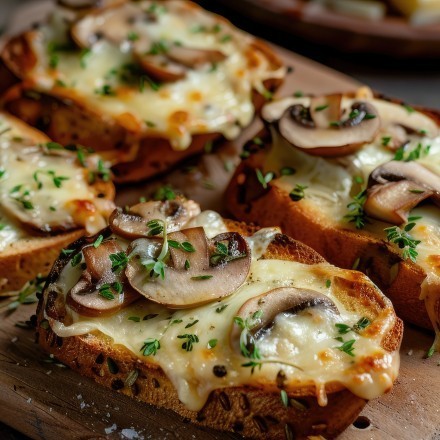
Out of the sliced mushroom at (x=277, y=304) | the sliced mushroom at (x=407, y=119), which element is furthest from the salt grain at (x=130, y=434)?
the sliced mushroom at (x=407, y=119)

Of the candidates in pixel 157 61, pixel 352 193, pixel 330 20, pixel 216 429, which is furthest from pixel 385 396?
pixel 330 20

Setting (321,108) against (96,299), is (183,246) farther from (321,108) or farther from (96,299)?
(321,108)

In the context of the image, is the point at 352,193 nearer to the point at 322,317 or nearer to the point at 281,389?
the point at 322,317

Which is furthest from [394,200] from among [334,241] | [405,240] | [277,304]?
[277,304]

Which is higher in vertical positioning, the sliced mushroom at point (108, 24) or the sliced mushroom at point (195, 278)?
the sliced mushroom at point (108, 24)

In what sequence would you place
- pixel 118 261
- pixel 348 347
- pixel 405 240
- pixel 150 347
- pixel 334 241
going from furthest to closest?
pixel 334 241, pixel 405 240, pixel 118 261, pixel 150 347, pixel 348 347

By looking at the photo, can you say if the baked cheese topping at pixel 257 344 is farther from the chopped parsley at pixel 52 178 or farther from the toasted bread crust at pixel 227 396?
the chopped parsley at pixel 52 178

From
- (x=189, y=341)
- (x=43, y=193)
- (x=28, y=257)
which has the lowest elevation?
(x=28, y=257)
